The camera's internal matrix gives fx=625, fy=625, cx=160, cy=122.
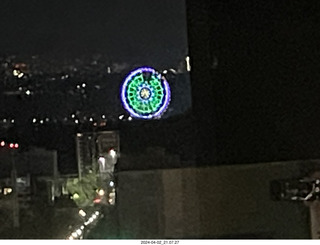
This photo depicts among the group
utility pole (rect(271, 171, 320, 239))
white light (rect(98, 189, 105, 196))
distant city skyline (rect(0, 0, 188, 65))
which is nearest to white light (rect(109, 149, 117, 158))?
white light (rect(98, 189, 105, 196))

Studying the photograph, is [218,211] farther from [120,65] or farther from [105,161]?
[120,65]

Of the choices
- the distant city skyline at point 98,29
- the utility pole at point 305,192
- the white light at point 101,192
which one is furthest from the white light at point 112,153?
the utility pole at point 305,192

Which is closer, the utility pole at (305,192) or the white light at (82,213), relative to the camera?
the utility pole at (305,192)

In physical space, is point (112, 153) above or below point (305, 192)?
above

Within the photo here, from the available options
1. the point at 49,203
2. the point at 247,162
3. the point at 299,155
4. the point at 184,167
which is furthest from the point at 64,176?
the point at 299,155

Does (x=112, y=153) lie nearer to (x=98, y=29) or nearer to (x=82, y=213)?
(x=82, y=213)

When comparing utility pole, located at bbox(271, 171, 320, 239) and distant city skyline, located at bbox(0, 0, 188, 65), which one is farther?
distant city skyline, located at bbox(0, 0, 188, 65)

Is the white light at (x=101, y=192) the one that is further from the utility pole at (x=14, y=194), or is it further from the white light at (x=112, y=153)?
the utility pole at (x=14, y=194)

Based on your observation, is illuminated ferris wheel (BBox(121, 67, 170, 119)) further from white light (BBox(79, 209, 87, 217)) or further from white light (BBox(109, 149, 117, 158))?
white light (BBox(79, 209, 87, 217))

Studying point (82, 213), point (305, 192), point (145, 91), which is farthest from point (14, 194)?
point (305, 192)

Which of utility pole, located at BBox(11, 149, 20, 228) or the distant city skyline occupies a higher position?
the distant city skyline
